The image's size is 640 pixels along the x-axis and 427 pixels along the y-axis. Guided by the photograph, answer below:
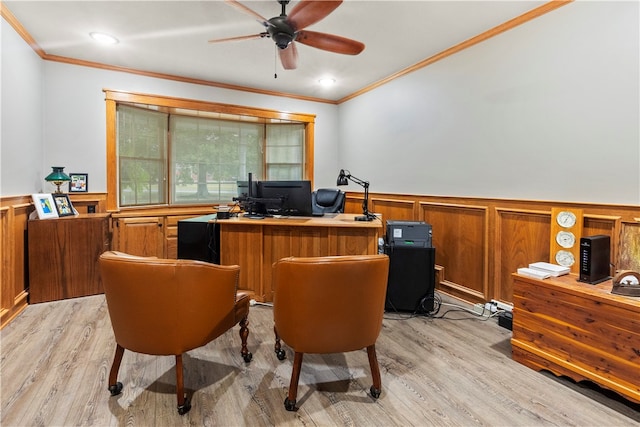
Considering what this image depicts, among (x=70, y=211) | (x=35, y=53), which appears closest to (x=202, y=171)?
(x=70, y=211)

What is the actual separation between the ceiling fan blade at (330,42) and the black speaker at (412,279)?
1778mm

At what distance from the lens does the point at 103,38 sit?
Result: 10.4 feet

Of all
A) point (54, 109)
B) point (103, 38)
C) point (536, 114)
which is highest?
point (103, 38)

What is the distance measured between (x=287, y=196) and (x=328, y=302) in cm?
179

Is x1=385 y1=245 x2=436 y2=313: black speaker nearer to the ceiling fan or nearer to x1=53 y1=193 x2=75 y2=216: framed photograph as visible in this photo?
the ceiling fan

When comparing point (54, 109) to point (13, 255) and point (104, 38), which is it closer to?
point (104, 38)

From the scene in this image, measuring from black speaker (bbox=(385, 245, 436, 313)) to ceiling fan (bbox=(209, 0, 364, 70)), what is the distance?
6.00ft

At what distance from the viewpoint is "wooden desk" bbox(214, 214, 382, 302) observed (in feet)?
9.78

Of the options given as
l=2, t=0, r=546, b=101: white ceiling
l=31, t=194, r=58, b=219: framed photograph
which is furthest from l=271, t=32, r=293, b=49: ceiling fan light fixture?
l=31, t=194, r=58, b=219: framed photograph

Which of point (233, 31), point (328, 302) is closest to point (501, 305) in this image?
point (328, 302)

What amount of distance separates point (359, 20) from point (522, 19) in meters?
1.39

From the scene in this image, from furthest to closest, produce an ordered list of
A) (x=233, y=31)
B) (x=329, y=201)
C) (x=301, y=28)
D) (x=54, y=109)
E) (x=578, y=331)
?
(x=329, y=201) → (x=54, y=109) → (x=233, y=31) → (x=301, y=28) → (x=578, y=331)

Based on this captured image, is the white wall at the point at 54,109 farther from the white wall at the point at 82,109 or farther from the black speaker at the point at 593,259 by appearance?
the black speaker at the point at 593,259

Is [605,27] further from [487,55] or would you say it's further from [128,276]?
[128,276]
